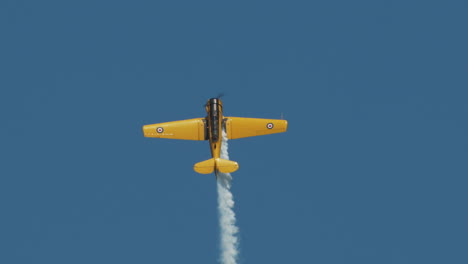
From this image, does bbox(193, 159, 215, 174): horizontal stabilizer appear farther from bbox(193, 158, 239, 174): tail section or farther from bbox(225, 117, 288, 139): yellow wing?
bbox(225, 117, 288, 139): yellow wing

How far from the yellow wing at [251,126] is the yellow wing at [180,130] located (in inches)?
75.6

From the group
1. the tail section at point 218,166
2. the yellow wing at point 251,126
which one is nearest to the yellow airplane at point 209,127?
the yellow wing at point 251,126

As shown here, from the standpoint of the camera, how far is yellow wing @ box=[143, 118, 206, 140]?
178ft

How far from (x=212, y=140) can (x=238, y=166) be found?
431 centimetres

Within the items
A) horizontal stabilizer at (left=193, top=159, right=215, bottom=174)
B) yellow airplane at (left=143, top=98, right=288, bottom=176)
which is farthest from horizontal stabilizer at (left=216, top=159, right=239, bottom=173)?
yellow airplane at (left=143, top=98, right=288, bottom=176)

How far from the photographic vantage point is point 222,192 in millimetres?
49188

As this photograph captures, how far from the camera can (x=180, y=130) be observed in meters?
54.5

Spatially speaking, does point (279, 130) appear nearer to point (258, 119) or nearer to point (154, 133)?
point (258, 119)

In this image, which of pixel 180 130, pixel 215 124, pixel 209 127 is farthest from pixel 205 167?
pixel 180 130

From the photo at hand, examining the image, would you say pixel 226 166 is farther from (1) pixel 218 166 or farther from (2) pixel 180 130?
(2) pixel 180 130

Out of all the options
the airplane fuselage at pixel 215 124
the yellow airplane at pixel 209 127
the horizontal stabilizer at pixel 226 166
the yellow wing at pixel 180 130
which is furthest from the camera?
the yellow wing at pixel 180 130

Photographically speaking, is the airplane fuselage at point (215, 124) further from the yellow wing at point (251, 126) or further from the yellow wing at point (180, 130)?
the yellow wing at point (251, 126)

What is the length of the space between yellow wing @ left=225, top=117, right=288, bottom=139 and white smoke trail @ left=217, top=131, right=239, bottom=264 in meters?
5.61

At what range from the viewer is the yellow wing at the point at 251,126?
2132 inches
